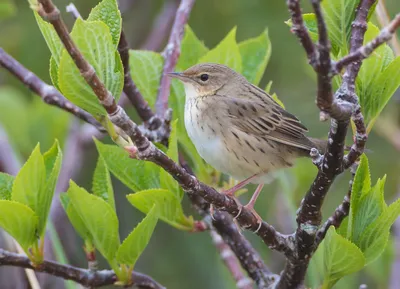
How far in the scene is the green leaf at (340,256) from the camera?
2.06m

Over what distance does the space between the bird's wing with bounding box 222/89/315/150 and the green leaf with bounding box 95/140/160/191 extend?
92 cm

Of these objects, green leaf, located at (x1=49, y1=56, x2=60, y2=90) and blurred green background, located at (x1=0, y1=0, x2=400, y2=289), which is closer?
green leaf, located at (x1=49, y1=56, x2=60, y2=90)

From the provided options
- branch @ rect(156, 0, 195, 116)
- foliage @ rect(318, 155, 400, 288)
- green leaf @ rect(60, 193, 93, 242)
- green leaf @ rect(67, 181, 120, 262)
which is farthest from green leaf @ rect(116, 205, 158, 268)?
branch @ rect(156, 0, 195, 116)

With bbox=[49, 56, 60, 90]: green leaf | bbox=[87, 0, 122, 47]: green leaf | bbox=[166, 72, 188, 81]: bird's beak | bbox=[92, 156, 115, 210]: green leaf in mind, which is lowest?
bbox=[92, 156, 115, 210]: green leaf

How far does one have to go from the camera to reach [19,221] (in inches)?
86.4

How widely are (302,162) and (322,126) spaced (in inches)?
46.4

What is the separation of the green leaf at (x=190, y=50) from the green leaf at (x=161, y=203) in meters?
0.87

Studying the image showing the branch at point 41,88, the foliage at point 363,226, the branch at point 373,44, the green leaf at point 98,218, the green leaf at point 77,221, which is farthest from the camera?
the branch at point 41,88

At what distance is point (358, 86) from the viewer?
2.16 m

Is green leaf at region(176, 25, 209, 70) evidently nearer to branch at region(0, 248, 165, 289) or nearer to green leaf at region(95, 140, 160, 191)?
green leaf at region(95, 140, 160, 191)

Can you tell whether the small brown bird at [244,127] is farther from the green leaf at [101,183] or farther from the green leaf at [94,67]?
the green leaf at [94,67]

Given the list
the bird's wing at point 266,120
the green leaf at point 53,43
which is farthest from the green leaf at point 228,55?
the green leaf at point 53,43

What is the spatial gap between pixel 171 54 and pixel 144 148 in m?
1.33

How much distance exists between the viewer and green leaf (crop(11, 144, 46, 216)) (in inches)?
85.5
